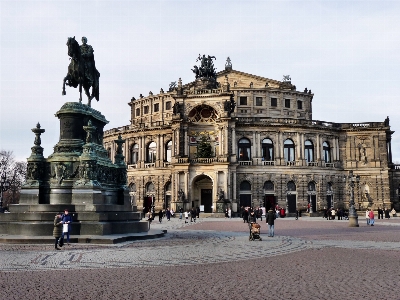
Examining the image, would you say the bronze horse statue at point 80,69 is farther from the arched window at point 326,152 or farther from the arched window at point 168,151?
the arched window at point 326,152

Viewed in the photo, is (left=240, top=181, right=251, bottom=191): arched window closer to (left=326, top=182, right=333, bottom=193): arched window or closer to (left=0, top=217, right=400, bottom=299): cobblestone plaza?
(left=326, top=182, right=333, bottom=193): arched window

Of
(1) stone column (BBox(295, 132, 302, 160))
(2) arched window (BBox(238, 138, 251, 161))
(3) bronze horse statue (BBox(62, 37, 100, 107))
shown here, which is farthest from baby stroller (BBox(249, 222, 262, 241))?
(1) stone column (BBox(295, 132, 302, 160))

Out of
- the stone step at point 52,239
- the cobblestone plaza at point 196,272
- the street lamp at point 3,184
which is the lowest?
the cobblestone plaza at point 196,272

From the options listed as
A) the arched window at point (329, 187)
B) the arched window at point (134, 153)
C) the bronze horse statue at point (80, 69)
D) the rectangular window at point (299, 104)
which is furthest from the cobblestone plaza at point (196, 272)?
the rectangular window at point (299, 104)

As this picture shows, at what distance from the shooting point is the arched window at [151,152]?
221 ft

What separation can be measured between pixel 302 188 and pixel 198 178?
15079 millimetres

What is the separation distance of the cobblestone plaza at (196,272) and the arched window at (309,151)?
47.8m

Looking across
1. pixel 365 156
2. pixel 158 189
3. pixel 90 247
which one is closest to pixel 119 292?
pixel 90 247

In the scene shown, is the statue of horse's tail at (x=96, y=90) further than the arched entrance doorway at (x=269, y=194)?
No

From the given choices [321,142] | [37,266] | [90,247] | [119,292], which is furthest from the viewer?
[321,142]

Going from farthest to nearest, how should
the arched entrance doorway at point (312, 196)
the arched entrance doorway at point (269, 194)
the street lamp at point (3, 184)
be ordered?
the street lamp at point (3, 184), the arched entrance doorway at point (312, 196), the arched entrance doorway at point (269, 194)

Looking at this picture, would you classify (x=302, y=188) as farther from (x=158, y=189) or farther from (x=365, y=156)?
(x=158, y=189)

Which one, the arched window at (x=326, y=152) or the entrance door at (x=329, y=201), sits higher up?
the arched window at (x=326, y=152)

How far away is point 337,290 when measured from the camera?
9406 mm
